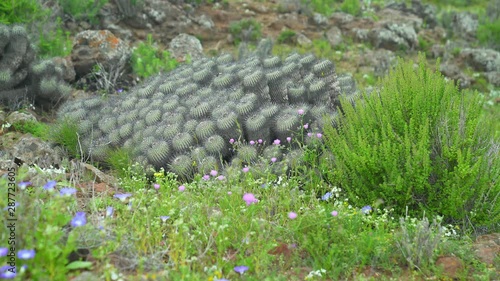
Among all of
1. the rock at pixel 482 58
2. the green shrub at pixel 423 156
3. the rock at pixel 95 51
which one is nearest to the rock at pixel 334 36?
the rock at pixel 482 58

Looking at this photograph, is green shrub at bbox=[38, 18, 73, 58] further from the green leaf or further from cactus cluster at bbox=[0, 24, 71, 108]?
the green leaf

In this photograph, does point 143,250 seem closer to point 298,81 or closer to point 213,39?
point 298,81

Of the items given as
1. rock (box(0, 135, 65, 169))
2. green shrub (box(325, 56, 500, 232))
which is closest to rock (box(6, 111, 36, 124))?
rock (box(0, 135, 65, 169))

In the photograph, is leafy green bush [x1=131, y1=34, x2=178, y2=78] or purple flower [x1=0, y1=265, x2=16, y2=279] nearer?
purple flower [x1=0, y1=265, x2=16, y2=279]

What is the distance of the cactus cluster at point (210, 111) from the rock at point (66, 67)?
4.59 ft

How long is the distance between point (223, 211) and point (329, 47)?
8.70 m

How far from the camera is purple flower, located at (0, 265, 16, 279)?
9.62 ft

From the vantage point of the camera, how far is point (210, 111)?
20.9ft

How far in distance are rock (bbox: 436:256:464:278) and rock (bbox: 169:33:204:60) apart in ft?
24.2

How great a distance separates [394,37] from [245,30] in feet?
10.3

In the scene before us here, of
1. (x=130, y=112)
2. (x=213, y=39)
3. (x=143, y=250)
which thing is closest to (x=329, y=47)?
(x=213, y=39)

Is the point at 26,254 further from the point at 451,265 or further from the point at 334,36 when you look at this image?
the point at 334,36


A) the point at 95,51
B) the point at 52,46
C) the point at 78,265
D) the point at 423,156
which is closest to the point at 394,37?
the point at 95,51

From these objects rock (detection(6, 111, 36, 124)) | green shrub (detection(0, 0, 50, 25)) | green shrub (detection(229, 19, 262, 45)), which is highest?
green shrub (detection(0, 0, 50, 25))
